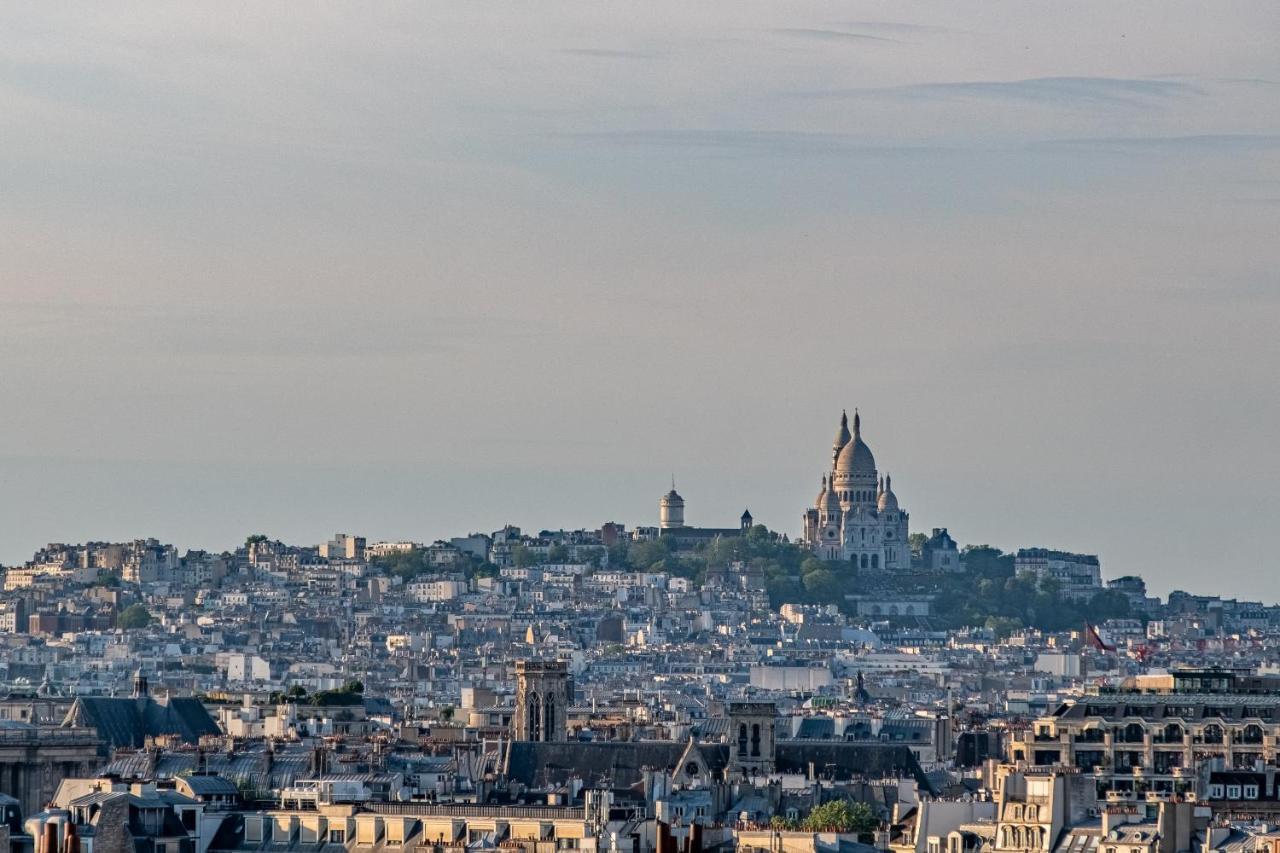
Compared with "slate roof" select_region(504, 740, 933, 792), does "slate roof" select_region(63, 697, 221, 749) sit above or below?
above

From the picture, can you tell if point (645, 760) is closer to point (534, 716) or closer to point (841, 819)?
point (841, 819)

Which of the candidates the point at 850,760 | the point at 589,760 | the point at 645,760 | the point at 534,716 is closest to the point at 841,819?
the point at 645,760

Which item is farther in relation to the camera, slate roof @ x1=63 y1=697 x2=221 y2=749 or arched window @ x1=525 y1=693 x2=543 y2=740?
arched window @ x1=525 y1=693 x2=543 y2=740

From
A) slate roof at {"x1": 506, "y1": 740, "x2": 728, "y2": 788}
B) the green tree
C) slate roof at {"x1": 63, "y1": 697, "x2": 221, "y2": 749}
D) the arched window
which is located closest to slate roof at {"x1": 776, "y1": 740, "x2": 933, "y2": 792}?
slate roof at {"x1": 506, "y1": 740, "x2": 728, "y2": 788}

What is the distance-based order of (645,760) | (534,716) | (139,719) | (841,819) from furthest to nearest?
(534,716)
(139,719)
(645,760)
(841,819)

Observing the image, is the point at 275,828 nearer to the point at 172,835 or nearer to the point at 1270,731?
the point at 172,835

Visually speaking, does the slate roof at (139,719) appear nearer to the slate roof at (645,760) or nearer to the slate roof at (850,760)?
the slate roof at (850,760)

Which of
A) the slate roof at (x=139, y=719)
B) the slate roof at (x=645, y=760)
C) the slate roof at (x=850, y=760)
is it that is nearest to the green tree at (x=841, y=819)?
the slate roof at (x=645, y=760)

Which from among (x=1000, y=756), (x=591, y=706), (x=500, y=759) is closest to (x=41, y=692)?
(x=591, y=706)

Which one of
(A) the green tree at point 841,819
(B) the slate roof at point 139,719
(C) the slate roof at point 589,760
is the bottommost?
(A) the green tree at point 841,819

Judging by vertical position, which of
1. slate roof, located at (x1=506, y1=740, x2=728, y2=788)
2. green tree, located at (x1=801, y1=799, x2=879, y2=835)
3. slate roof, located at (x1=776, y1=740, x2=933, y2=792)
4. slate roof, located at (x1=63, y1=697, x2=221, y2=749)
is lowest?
green tree, located at (x1=801, y1=799, x2=879, y2=835)

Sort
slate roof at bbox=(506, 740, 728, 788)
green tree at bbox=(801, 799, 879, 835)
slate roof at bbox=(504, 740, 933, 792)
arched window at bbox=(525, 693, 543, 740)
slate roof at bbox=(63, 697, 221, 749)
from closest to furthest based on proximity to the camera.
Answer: green tree at bbox=(801, 799, 879, 835) < slate roof at bbox=(506, 740, 728, 788) < slate roof at bbox=(504, 740, 933, 792) < slate roof at bbox=(63, 697, 221, 749) < arched window at bbox=(525, 693, 543, 740)

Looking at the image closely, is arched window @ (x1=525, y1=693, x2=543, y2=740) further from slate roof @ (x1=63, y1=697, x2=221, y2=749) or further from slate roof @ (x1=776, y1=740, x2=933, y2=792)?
slate roof @ (x1=776, y1=740, x2=933, y2=792)
